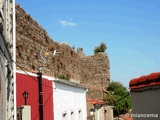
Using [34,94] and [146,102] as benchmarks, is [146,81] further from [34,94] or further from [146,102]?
[34,94]

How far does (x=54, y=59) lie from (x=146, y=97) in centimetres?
1623

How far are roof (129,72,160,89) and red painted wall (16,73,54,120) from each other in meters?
4.31

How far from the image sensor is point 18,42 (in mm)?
14695

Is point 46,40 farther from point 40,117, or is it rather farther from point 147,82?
point 147,82

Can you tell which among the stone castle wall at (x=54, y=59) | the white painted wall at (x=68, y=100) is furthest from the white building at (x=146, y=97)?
the stone castle wall at (x=54, y=59)

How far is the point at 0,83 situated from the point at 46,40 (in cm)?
1449

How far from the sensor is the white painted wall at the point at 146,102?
4.72m

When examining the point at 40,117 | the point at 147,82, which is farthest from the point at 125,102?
the point at 147,82

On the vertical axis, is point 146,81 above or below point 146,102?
above

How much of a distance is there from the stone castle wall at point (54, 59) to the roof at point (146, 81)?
29.8 feet

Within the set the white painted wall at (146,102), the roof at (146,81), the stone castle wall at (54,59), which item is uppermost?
the stone castle wall at (54,59)

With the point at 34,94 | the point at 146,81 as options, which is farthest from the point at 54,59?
the point at 146,81

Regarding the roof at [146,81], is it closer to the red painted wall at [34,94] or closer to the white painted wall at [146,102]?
the white painted wall at [146,102]

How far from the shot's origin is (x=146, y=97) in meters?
5.13
